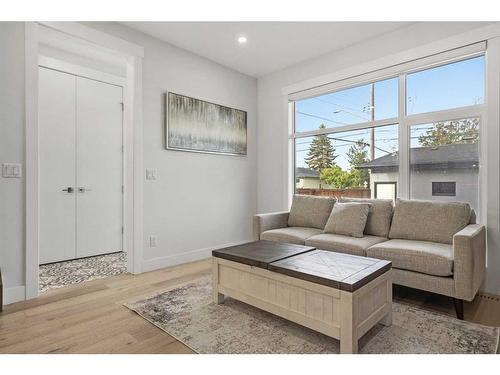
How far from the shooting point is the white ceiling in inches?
122

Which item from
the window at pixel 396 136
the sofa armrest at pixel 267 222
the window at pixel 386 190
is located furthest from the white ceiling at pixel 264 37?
the sofa armrest at pixel 267 222

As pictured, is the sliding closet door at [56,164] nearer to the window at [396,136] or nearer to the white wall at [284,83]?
the white wall at [284,83]

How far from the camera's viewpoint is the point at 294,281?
72.1 inches

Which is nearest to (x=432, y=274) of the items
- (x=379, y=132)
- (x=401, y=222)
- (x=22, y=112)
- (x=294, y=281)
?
(x=401, y=222)

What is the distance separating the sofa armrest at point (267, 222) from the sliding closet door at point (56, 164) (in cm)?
227

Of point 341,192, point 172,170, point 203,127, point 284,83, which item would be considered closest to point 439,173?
point 341,192

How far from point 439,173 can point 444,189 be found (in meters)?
0.16

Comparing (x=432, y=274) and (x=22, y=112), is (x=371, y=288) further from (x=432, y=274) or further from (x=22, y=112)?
(x=22, y=112)

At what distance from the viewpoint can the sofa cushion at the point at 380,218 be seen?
2.98 meters

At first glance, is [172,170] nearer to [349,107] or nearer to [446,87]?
[349,107]

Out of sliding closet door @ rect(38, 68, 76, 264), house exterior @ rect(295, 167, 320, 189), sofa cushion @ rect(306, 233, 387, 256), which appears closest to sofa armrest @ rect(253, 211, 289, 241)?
sofa cushion @ rect(306, 233, 387, 256)

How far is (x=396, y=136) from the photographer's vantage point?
3.33 m

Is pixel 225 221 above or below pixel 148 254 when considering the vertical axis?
above
